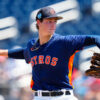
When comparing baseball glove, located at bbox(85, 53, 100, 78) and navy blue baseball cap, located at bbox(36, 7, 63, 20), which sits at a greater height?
navy blue baseball cap, located at bbox(36, 7, 63, 20)

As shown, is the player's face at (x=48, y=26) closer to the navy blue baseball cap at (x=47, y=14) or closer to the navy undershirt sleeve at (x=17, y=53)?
the navy blue baseball cap at (x=47, y=14)

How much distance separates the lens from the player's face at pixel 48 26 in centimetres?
306

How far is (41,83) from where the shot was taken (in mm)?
3061

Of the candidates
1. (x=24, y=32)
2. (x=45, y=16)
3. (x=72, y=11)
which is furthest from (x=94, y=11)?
(x=45, y=16)

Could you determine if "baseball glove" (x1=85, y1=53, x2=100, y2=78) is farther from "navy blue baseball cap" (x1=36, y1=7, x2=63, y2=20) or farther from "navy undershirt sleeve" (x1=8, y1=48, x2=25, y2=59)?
"navy undershirt sleeve" (x1=8, y1=48, x2=25, y2=59)

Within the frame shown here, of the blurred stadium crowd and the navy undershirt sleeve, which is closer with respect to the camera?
the navy undershirt sleeve

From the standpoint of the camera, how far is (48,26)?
121 inches

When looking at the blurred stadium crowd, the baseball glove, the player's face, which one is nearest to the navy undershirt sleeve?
the player's face

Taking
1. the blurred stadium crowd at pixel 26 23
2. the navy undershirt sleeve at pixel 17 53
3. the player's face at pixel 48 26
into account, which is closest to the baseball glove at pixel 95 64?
the player's face at pixel 48 26

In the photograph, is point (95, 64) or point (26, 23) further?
point (26, 23)

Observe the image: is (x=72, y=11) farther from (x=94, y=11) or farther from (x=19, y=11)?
(x=19, y=11)

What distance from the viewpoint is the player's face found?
3.06 metres

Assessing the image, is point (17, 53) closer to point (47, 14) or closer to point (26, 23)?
point (47, 14)

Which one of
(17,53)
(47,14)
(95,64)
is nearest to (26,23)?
(17,53)
